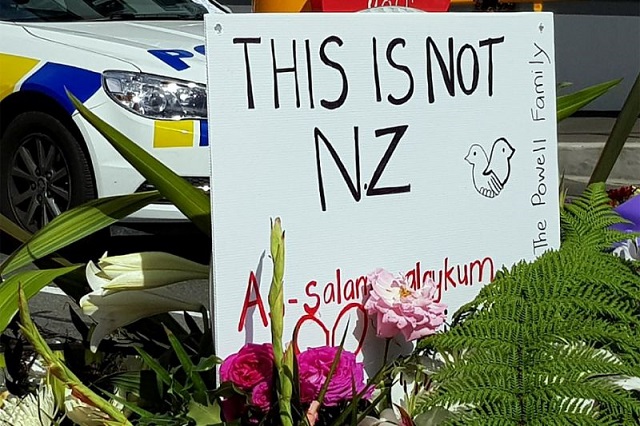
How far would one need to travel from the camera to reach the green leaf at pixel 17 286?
1.28 m

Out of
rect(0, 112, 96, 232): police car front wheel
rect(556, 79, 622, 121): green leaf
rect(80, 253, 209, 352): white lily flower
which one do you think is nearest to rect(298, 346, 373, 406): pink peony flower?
rect(80, 253, 209, 352): white lily flower

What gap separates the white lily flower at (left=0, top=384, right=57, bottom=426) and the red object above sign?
93cm

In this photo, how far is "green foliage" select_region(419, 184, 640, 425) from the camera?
1.01m

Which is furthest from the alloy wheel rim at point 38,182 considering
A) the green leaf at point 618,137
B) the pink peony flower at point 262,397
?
the pink peony flower at point 262,397

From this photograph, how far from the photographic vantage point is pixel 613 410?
1014mm

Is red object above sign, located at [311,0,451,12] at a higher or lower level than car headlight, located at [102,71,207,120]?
higher

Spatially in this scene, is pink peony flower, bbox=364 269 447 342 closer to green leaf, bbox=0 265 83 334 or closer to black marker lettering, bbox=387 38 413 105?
black marker lettering, bbox=387 38 413 105

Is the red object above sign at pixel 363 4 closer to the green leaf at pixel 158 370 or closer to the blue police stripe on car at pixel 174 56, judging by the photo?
the green leaf at pixel 158 370

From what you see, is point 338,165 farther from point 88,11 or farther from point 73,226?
point 88,11

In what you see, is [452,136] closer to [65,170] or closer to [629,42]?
[65,170]

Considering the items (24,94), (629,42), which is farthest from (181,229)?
(629,42)

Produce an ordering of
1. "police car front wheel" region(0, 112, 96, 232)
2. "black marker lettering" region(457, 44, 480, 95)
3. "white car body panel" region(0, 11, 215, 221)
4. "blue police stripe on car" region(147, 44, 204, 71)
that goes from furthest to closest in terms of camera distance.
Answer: "police car front wheel" region(0, 112, 96, 232) → "blue police stripe on car" region(147, 44, 204, 71) → "white car body panel" region(0, 11, 215, 221) → "black marker lettering" region(457, 44, 480, 95)

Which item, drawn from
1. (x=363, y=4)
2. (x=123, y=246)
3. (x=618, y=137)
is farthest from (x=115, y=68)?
(x=618, y=137)

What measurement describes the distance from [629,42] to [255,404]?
35.2ft
